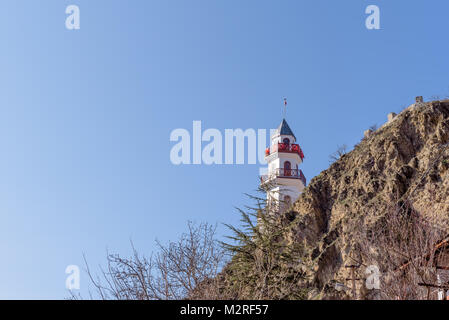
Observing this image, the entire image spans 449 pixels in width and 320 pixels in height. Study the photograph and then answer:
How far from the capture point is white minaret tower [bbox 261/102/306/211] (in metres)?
55.3

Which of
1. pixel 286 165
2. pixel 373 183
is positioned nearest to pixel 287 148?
pixel 286 165

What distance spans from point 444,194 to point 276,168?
20.2m

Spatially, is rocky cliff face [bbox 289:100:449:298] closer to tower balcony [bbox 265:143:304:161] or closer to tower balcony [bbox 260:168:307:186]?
tower balcony [bbox 260:168:307:186]

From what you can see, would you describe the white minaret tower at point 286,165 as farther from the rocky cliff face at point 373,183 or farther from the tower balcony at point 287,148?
the rocky cliff face at point 373,183

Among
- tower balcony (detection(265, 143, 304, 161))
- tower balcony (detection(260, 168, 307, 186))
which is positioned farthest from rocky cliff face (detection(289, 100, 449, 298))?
tower balcony (detection(265, 143, 304, 161))

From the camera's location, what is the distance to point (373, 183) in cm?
4709

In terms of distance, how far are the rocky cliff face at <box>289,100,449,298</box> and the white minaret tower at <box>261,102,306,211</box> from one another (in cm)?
266

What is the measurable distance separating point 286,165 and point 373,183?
1158cm

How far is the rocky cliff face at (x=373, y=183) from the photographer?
4169 cm

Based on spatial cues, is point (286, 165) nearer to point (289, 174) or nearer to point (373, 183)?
point (289, 174)

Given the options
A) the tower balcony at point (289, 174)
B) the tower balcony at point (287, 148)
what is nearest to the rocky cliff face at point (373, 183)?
the tower balcony at point (289, 174)

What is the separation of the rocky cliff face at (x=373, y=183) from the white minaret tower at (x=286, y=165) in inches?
105
